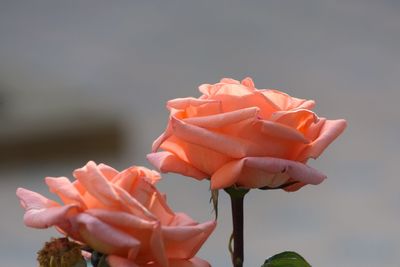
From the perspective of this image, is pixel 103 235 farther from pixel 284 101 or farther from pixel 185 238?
pixel 284 101

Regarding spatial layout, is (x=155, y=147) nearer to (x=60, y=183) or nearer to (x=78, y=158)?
(x=60, y=183)

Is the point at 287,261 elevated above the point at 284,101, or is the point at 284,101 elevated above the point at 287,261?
the point at 284,101

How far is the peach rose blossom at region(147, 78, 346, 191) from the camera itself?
0.65 metres

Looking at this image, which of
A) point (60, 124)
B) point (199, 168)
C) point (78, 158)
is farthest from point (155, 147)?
point (60, 124)

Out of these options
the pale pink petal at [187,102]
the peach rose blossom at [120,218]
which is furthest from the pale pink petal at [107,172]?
the pale pink petal at [187,102]

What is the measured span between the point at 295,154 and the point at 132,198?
18 cm

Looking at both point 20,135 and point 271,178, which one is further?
point 20,135

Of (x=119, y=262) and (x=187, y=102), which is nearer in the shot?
(x=119, y=262)

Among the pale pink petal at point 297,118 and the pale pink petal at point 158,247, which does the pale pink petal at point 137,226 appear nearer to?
the pale pink petal at point 158,247

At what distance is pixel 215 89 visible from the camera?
0.71 metres

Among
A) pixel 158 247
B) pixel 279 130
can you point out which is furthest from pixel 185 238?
pixel 279 130

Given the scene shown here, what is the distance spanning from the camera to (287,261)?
70cm

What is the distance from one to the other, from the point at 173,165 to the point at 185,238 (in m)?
0.09

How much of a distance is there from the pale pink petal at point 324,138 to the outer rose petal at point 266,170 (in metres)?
0.03
